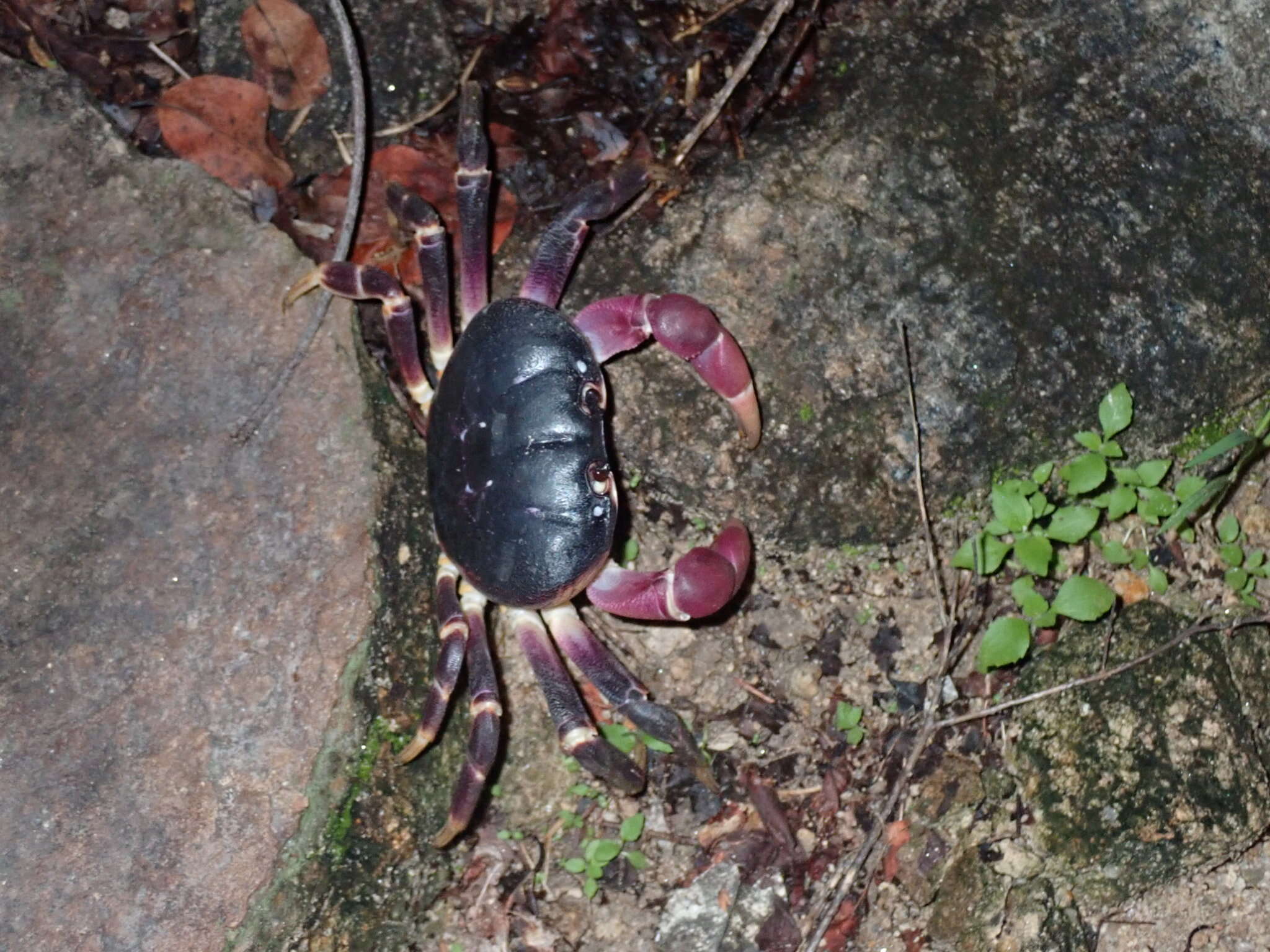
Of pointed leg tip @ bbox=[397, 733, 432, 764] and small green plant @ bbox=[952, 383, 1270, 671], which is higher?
small green plant @ bbox=[952, 383, 1270, 671]

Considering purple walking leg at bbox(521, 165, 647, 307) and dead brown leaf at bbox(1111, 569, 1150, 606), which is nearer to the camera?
purple walking leg at bbox(521, 165, 647, 307)

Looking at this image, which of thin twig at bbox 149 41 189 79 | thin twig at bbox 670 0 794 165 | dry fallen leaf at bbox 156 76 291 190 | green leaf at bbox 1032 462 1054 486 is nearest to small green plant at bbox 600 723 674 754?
green leaf at bbox 1032 462 1054 486

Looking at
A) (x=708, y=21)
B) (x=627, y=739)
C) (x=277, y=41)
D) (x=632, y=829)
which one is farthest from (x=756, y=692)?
(x=277, y=41)

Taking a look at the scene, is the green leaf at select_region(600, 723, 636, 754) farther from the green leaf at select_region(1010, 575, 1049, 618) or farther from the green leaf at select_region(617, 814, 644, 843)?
the green leaf at select_region(1010, 575, 1049, 618)

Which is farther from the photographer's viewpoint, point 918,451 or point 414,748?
point 918,451

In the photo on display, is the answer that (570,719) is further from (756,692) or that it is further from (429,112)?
(429,112)

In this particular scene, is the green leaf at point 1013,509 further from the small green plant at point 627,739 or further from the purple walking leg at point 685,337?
the small green plant at point 627,739

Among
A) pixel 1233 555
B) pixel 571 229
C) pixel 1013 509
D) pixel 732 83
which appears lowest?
pixel 1233 555
